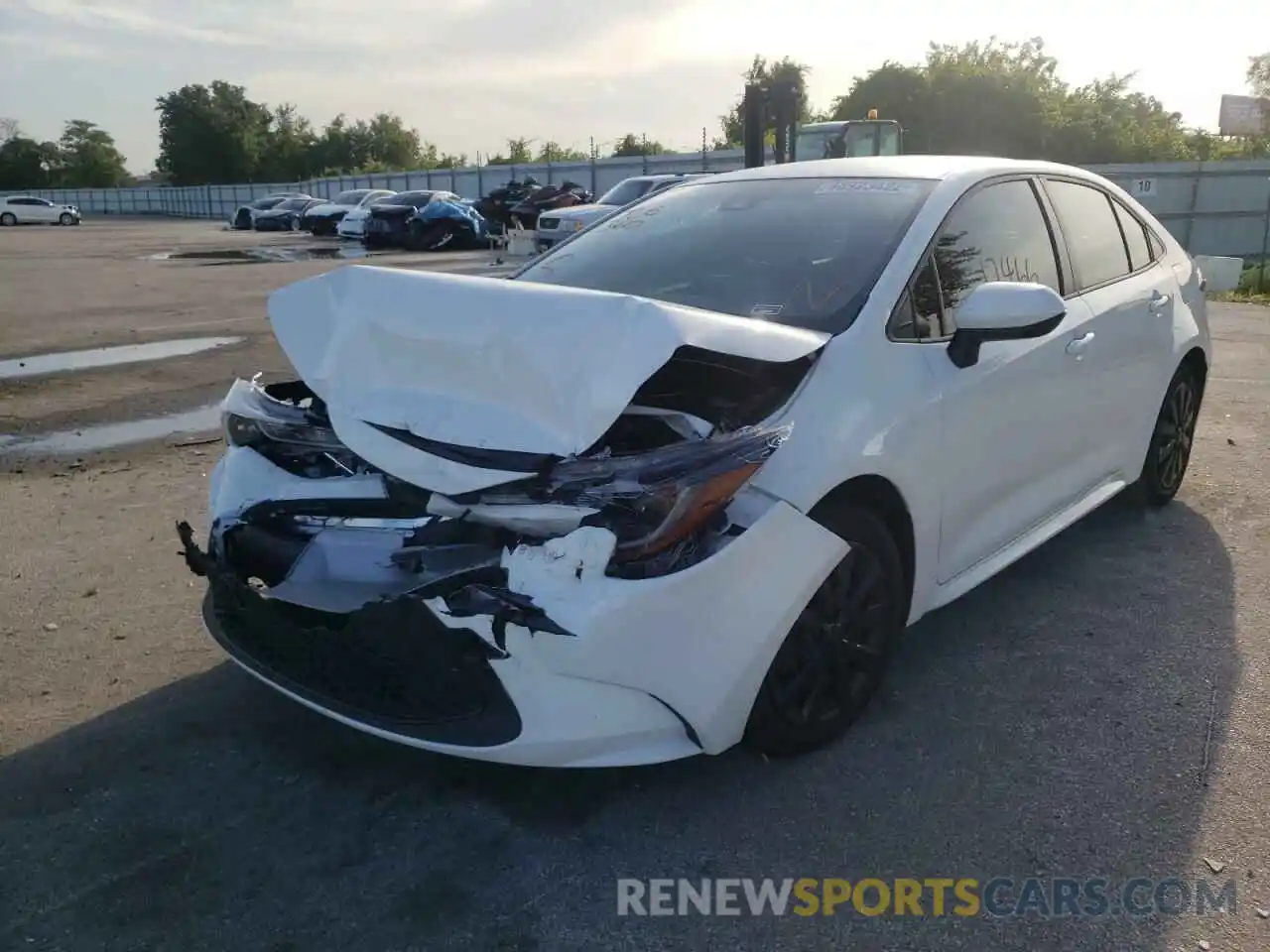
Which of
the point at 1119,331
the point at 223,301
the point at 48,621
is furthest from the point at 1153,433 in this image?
the point at 223,301

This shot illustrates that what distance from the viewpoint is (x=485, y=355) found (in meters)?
2.73

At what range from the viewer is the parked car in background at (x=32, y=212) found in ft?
165

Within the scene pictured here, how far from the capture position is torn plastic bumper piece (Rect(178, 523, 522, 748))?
2.44m

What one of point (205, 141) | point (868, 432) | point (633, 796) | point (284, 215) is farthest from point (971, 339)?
point (205, 141)

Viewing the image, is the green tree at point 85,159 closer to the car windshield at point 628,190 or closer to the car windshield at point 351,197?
the car windshield at point 351,197

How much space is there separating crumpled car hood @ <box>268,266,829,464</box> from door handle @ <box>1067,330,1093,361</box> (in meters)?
1.37

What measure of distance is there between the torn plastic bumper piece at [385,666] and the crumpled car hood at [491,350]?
423mm

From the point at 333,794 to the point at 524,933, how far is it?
2.52 ft

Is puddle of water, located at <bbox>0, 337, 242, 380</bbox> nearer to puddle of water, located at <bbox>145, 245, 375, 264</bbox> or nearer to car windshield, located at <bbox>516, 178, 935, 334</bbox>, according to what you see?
car windshield, located at <bbox>516, 178, 935, 334</bbox>

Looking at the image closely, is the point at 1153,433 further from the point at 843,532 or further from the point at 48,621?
the point at 48,621

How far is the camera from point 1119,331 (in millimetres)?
4191

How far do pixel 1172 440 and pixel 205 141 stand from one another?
9556 cm

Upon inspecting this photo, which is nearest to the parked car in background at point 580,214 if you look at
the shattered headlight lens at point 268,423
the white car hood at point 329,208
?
the shattered headlight lens at point 268,423

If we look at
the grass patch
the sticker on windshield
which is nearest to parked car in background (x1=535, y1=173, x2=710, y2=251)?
the grass patch
